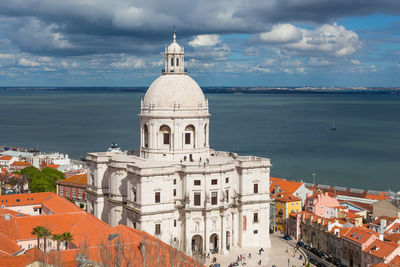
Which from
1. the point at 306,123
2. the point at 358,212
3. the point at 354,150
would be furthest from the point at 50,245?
the point at 306,123

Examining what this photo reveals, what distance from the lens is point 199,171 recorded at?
4772 centimetres

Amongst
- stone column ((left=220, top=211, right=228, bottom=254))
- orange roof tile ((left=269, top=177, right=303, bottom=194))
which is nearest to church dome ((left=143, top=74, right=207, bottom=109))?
stone column ((left=220, top=211, right=228, bottom=254))

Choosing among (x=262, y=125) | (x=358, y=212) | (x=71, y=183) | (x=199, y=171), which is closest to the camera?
(x=199, y=171)

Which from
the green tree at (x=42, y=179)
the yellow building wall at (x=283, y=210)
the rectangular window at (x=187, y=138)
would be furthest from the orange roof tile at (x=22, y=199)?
the yellow building wall at (x=283, y=210)

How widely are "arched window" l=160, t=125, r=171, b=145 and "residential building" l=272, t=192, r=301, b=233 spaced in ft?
56.2

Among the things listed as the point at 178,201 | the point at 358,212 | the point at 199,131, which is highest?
the point at 199,131

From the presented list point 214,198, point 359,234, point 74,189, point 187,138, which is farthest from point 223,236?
point 74,189

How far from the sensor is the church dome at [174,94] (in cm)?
5175

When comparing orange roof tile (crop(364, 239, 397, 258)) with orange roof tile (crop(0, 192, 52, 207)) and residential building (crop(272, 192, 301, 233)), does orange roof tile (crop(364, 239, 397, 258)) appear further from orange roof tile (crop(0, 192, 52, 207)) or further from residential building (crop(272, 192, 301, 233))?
orange roof tile (crop(0, 192, 52, 207))

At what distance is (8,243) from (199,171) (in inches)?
683

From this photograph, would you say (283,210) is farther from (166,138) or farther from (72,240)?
(72,240)

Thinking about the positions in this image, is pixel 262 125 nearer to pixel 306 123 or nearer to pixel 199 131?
pixel 306 123

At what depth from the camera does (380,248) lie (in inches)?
1781

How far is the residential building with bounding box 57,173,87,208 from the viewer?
72.3m
